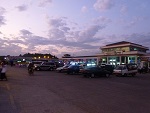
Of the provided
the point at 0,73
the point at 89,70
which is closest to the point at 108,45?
the point at 89,70

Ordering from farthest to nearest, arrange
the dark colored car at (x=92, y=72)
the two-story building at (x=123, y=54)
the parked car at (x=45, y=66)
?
the two-story building at (x=123, y=54) → the parked car at (x=45, y=66) → the dark colored car at (x=92, y=72)

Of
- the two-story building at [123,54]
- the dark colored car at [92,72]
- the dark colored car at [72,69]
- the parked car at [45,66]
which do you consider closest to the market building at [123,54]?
the two-story building at [123,54]

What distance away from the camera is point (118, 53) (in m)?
90.4

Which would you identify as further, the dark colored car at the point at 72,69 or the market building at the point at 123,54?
the market building at the point at 123,54

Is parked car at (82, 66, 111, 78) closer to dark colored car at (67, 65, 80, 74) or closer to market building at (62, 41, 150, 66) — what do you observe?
dark colored car at (67, 65, 80, 74)

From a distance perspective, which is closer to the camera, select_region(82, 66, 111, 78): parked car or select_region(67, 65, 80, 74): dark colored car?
select_region(82, 66, 111, 78): parked car

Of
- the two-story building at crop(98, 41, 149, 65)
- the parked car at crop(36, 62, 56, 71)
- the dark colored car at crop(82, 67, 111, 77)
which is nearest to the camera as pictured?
the dark colored car at crop(82, 67, 111, 77)

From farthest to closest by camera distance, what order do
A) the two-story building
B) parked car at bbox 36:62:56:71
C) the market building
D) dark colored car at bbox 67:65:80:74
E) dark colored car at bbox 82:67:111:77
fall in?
1. the two-story building
2. the market building
3. parked car at bbox 36:62:56:71
4. dark colored car at bbox 67:65:80:74
5. dark colored car at bbox 82:67:111:77

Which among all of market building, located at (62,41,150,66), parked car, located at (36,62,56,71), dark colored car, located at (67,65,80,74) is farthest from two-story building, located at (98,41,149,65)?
dark colored car, located at (67,65,80,74)

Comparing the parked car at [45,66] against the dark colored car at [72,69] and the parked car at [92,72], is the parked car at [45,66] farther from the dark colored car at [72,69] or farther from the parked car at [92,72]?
the parked car at [92,72]

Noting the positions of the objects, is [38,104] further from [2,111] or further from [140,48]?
[140,48]

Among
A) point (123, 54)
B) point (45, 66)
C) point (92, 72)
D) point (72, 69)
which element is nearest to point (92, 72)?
point (92, 72)

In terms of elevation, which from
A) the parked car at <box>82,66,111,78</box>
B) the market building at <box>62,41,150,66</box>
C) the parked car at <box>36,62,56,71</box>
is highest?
the market building at <box>62,41,150,66</box>

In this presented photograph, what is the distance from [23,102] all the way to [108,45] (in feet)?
306
